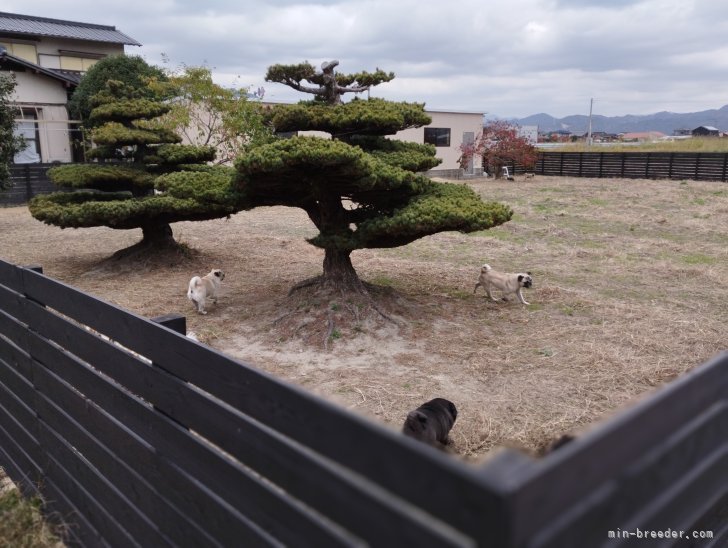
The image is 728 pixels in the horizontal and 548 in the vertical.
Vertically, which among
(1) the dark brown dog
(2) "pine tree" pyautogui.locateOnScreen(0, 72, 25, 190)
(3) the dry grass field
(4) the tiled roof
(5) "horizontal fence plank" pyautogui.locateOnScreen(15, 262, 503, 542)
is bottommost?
(3) the dry grass field

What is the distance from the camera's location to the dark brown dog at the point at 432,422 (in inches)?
131

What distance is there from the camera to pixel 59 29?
2948 cm

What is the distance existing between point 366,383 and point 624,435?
426 centimetres

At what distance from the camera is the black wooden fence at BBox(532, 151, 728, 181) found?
23516 millimetres

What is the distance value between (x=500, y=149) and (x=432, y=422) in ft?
81.8

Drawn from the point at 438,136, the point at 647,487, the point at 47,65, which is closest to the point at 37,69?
the point at 47,65

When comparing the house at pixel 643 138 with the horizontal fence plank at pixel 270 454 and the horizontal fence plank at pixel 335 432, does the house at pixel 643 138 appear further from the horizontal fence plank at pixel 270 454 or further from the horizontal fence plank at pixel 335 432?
the horizontal fence plank at pixel 335 432

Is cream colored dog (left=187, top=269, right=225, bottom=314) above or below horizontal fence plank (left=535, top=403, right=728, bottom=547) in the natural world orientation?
below

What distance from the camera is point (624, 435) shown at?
997 mm

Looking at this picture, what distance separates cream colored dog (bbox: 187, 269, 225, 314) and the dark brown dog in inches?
168

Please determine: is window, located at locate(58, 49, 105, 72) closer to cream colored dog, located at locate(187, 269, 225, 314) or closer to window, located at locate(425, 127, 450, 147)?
window, located at locate(425, 127, 450, 147)

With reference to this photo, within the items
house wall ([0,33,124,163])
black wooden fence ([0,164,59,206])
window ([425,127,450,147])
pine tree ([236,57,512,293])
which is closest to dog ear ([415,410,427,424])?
pine tree ([236,57,512,293])

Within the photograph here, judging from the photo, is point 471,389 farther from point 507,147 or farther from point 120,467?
point 507,147

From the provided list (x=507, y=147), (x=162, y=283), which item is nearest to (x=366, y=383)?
(x=162, y=283)
